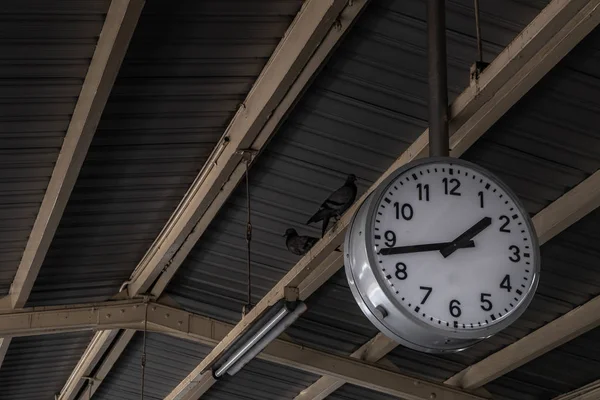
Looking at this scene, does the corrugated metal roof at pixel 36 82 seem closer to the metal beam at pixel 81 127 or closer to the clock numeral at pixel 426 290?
the metal beam at pixel 81 127

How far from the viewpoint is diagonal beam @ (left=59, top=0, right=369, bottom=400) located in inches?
224

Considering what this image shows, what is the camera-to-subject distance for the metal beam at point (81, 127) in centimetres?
546

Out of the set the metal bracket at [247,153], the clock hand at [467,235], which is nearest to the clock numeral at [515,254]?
the clock hand at [467,235]

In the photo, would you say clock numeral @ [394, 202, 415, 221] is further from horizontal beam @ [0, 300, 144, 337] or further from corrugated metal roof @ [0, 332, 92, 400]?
corrugated metal roof @ [0, 332, 92, 400]

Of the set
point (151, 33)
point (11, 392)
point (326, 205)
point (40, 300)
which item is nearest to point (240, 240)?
point (326, 205)

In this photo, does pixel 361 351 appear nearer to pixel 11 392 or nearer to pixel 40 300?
pixel 40 300

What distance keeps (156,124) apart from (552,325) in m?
3.66

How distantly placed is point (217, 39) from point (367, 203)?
291 centimetres

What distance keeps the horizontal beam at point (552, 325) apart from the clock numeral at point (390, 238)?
3.45 meters

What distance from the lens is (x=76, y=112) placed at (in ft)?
21.0

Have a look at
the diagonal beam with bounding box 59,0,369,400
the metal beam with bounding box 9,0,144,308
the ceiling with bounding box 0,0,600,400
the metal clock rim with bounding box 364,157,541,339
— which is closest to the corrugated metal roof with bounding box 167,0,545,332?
the ceiling with bounding box 0,0,600,400

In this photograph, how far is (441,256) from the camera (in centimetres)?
328

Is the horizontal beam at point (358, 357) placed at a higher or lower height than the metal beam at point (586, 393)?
higher

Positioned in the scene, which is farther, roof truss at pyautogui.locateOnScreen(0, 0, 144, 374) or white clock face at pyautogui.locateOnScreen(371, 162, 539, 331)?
roof truss at pyautogui.locateOnScreen(0, 0, 144, 374)
